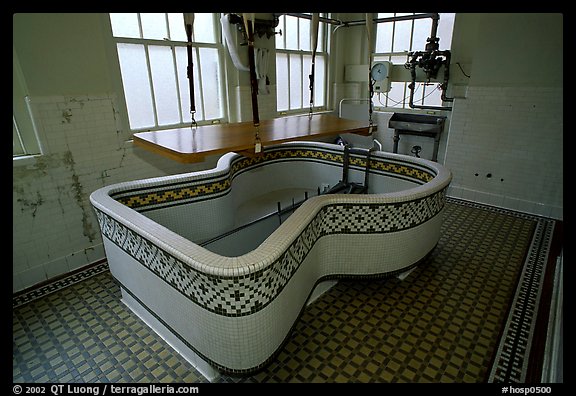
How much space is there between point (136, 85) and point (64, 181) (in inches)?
56.0

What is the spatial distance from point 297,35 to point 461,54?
2926 mm

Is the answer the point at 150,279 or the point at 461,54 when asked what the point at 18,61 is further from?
the point at 461,54

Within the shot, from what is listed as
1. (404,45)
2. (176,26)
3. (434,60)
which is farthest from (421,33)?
(176,26)

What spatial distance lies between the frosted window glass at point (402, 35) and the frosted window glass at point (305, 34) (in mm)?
1672

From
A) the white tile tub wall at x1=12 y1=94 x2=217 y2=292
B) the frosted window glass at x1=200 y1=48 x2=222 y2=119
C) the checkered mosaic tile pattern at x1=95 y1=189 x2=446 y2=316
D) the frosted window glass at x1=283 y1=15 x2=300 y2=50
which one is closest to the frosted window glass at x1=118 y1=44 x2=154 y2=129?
the white tile tub wall at x1=12 y1=94 x2=217 y2=292

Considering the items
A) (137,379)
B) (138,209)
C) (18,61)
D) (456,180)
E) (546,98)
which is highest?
(18,61)

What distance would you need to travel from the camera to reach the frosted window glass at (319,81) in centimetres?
688

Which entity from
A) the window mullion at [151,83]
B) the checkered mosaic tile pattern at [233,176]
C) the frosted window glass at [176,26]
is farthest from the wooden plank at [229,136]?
the frosted window glass at [176,26]

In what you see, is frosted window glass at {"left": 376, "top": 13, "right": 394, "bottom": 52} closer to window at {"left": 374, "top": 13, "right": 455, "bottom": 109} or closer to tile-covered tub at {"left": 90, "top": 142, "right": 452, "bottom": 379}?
window at {"left": 374, "top": 13, "right": 455, "bottom": 109}

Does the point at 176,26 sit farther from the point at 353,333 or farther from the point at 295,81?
the point at 353,333

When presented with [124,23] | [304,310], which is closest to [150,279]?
[304,310]

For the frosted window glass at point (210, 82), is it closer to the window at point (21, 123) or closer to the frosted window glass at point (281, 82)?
the frosted window glass at point (281, 82)

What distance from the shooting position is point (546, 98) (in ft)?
13.8

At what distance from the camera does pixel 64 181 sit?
3254 millimetres
